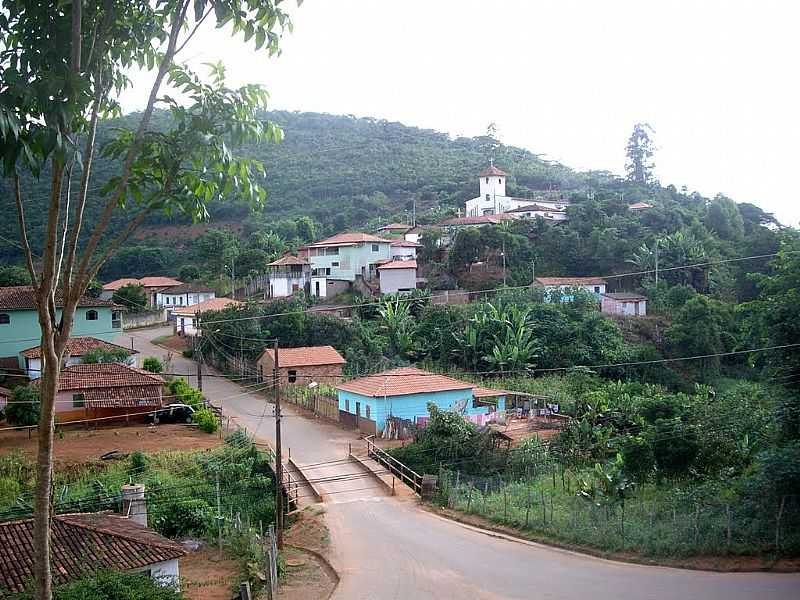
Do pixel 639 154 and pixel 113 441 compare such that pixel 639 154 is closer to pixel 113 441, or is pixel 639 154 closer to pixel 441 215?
pixel 441 215

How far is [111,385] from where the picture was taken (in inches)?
936

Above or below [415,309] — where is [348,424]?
below

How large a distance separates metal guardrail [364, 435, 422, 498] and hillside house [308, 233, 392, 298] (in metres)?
22.5

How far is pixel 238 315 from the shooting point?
35656 mm

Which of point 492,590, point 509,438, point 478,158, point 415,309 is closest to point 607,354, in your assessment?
point 415,309

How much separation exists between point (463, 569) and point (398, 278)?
29910 mm

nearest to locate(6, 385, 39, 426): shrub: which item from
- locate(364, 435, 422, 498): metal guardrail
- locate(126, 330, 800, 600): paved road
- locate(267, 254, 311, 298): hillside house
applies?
locate(126, 330, 800, 600): paved road

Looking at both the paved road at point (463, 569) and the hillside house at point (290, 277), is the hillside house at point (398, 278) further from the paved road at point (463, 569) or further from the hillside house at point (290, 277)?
the paved road at point (463, 569)

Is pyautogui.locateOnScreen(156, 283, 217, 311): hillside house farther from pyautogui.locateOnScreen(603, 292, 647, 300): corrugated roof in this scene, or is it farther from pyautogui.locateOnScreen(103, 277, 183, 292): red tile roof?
A: pyautogui.locateOnScreen(603, 292, 647, 300): corrugated roof

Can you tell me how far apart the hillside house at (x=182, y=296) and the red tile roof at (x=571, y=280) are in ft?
76.7

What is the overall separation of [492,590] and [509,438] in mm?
10309

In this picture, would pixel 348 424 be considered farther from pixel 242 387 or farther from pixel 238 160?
pixel 238 160

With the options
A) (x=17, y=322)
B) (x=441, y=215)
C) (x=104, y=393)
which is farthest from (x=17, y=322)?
(x=441, y=215)

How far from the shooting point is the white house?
39.8m
